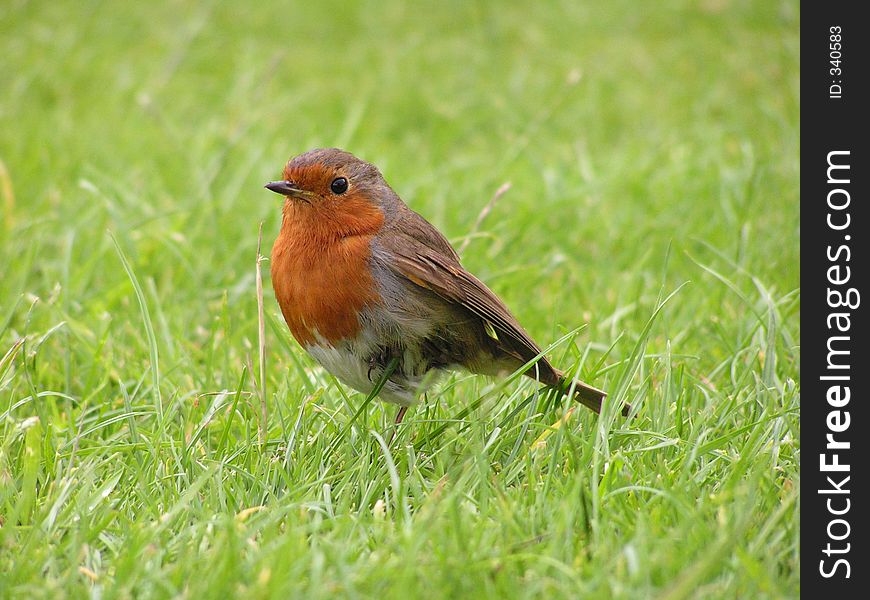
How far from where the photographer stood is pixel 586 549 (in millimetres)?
2867

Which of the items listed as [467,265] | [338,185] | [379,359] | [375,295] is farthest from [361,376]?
[467,265]

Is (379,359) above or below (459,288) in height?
below

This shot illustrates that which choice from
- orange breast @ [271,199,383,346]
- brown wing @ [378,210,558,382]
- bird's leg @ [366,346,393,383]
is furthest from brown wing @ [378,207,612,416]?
bird's leg @ [366,346,393,383]

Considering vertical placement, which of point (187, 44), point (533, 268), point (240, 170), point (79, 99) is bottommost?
point (533, 268)

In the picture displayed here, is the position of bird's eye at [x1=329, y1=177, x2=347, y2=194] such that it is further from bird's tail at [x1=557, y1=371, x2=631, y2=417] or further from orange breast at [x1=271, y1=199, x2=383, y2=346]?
bird's tail at [x1=557, y1=371, x2=631, y2=417]

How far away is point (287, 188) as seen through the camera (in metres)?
3.79

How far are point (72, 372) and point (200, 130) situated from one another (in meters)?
3.20

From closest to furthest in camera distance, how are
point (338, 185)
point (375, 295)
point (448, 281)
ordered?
point (375, 295) → point (448, 281) → point (338, 185)

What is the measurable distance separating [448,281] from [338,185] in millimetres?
518

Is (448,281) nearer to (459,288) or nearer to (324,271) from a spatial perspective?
(459,288)

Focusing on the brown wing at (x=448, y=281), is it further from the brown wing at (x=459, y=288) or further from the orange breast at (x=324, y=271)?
the orange breast at (x=324, y=271)

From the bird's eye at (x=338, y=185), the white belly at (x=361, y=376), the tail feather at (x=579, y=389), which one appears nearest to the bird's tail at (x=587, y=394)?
the tail feather at (x=579, y=389)
